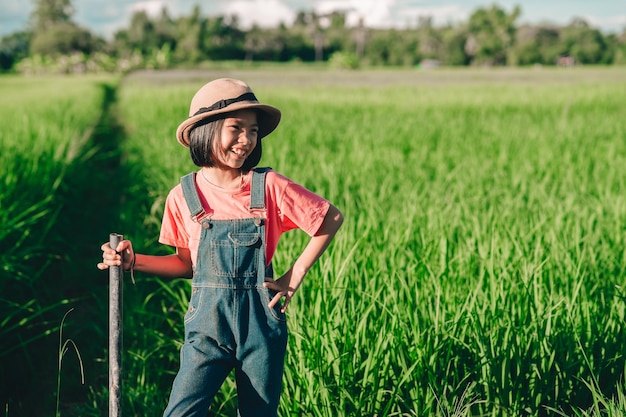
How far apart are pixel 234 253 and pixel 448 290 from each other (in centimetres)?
97

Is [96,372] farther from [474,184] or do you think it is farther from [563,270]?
[474,184]

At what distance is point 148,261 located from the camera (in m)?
1.36

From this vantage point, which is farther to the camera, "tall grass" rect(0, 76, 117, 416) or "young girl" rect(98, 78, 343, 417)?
"tall grass" rect(0, 76, 117, 416)

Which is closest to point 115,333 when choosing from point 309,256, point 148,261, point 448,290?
point 148,261

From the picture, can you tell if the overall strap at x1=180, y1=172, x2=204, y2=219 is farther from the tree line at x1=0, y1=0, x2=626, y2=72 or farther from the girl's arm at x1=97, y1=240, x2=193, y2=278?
the tree line at x1=0, y1=0, x2=626, y2=72

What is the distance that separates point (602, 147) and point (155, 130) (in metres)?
4.54

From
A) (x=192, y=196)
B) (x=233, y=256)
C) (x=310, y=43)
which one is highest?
(x=310, y=43)

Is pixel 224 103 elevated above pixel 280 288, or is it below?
above

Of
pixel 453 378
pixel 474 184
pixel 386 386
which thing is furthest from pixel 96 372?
pixel 474 184

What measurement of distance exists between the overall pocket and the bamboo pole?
19cm

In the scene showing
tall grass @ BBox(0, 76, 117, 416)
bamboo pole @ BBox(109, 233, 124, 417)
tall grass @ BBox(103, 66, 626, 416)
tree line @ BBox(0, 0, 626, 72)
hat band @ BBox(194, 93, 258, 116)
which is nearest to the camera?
bamboo pole @ BBox(109, 233, 124, 417)

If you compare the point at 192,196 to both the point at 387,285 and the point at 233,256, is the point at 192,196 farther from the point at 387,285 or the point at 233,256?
the point at 387,285

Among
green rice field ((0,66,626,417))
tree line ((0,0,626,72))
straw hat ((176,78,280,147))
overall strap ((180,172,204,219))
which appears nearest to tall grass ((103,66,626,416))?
green rice field ((0,66,626,417))

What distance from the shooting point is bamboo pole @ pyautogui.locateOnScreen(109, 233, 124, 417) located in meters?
1.19
